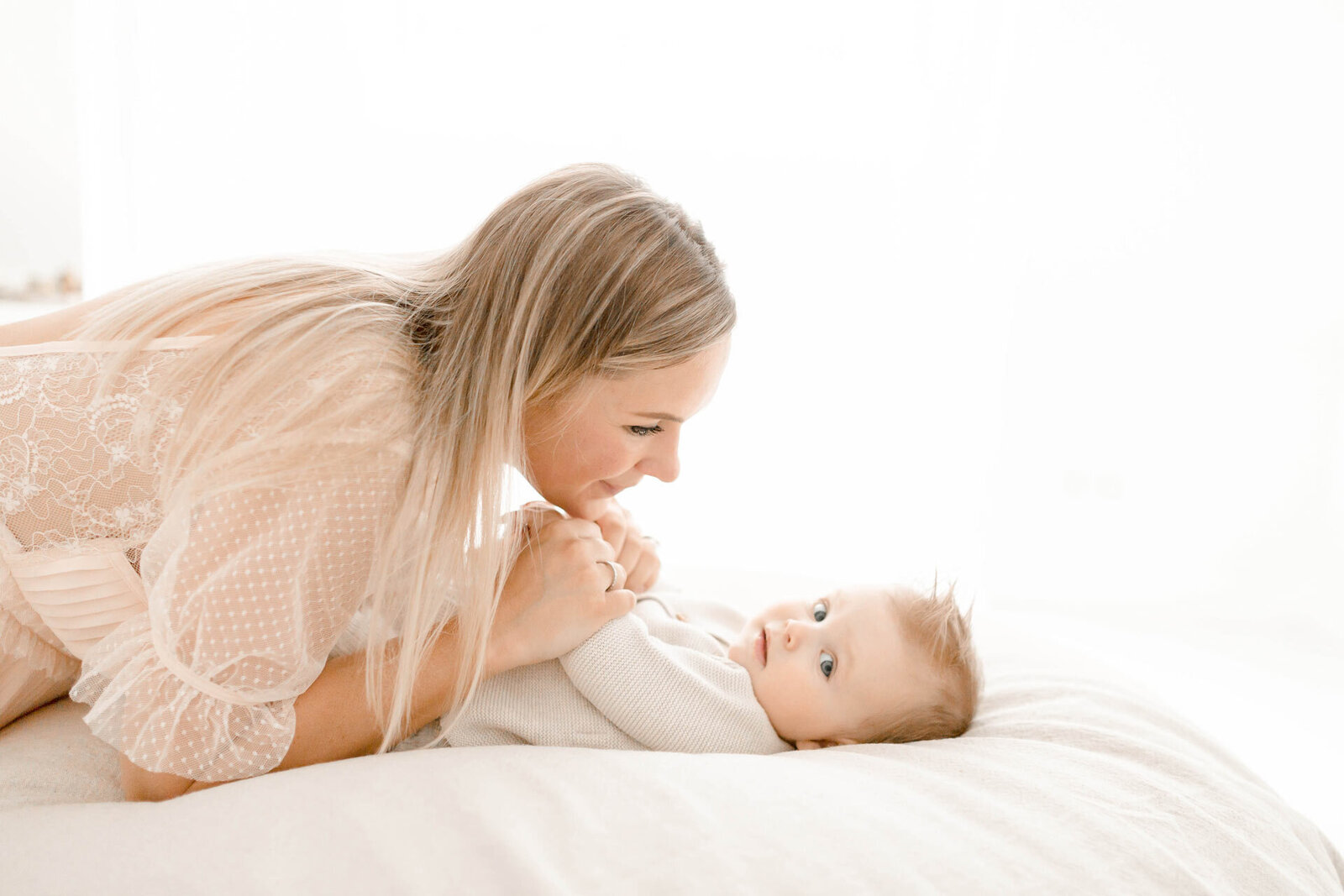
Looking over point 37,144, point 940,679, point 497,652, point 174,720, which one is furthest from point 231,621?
point 37,144

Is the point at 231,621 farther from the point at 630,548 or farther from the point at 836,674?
the point at 836,674

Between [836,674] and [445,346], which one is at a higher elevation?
[445,346]

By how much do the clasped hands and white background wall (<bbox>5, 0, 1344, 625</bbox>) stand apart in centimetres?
227

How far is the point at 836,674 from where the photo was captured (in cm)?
142

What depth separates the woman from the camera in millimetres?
1084

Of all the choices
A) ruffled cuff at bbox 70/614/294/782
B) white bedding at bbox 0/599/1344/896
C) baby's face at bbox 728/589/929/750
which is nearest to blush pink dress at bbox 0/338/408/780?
ruffled cuff at bbox 70/614/294/782

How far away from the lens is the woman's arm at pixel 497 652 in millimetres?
1160

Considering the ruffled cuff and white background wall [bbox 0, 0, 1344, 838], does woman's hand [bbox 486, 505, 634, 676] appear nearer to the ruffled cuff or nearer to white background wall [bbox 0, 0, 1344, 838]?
the ruffled cuff

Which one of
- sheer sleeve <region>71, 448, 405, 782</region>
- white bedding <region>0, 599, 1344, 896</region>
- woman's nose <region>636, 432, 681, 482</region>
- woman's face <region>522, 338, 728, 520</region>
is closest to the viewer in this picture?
white bedding <region>0, 599, 1344, 896</region>

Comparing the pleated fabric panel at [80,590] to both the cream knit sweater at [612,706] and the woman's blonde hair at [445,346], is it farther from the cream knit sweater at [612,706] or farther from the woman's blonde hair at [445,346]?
the cream knit sweater at [612,706]

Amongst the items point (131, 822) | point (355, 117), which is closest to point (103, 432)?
point (131, 822)

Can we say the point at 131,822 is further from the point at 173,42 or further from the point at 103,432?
the point at 173,42

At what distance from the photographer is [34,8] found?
3477mm

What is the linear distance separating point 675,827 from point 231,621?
535 millimetres
